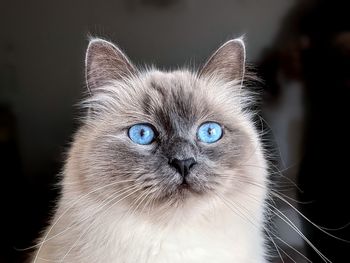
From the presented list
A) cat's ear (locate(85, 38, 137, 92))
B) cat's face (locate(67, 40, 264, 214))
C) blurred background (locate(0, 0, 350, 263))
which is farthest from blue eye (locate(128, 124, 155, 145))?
blurred background (locate(0, 0, 350, 263))

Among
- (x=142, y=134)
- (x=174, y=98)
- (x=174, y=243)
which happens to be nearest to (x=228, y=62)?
(x=174, y=98)

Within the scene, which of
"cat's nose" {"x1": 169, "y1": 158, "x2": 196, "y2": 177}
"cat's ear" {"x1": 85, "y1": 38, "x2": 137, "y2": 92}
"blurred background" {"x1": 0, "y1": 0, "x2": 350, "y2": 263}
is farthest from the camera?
"blurred background" {"x1": 0, "y1": 0, "x2": 350, "y2": 263}

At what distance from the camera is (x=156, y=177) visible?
33.9 inches

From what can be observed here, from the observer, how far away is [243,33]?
45.4 inches

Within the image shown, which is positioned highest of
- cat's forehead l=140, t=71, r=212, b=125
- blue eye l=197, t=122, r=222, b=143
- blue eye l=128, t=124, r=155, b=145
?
cat's forehead l=140, t=71, r=212, b=125

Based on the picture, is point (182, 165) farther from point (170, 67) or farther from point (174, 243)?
point (170, 67)

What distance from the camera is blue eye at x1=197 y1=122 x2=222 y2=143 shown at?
95cm

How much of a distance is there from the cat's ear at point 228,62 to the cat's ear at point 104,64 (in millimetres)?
169

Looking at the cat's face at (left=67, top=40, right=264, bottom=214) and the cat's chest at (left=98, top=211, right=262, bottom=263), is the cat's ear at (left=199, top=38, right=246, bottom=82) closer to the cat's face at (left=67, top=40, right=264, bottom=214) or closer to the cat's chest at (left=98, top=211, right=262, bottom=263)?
the cat's face at (left=67, top=40, right=264, bottom=214)

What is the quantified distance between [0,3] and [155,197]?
0.67m

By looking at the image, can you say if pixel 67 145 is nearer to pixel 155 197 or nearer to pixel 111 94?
pixel 111 94

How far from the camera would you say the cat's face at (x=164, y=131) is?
0.87 metres

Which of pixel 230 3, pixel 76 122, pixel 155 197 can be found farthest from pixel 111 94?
pixel 230 3

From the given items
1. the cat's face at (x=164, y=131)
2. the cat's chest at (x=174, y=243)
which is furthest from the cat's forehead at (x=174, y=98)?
the cat's chest at (x=174, y=243)
